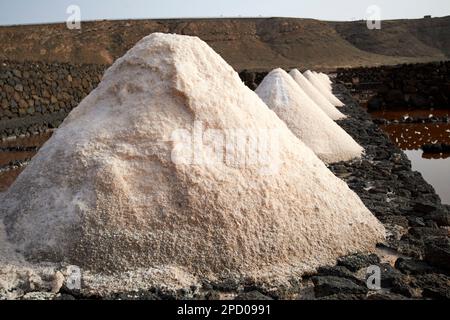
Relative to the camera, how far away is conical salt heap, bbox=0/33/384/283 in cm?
258

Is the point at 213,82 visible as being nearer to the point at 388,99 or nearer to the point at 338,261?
the point at 338,261

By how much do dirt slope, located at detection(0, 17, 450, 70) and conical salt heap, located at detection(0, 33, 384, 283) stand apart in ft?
118

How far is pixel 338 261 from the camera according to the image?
2.75 m

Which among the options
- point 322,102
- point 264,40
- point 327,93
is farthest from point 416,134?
point 264,40

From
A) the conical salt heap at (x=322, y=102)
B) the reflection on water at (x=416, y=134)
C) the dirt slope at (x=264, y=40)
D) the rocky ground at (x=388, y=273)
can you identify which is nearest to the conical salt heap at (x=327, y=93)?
the reflection on water at (x=416, y=134)

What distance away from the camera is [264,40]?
48.6 m

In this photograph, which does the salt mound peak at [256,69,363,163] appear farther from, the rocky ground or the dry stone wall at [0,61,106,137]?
the dry stone wall at [0,61,106,137]

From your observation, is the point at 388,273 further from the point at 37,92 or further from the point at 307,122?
the point at 37,92

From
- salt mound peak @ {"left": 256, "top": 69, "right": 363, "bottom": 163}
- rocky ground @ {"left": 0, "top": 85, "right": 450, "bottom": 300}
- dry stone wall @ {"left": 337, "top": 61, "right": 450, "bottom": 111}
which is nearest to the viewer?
rocky ground @ {"left": 0, "top": 85, "right": 450, "bottom": 300}

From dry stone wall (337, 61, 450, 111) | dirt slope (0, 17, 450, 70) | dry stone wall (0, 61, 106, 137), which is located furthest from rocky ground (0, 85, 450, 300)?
dirt slope (0, 17, 450, 70)

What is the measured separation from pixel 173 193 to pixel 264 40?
156 ft
